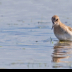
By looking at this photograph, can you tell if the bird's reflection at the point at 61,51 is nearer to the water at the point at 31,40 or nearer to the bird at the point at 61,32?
the water at the point at 31,40

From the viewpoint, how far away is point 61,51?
421 inches

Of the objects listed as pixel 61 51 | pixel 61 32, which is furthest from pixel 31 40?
pixel 61 51

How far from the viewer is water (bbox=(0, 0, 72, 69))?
362 inches

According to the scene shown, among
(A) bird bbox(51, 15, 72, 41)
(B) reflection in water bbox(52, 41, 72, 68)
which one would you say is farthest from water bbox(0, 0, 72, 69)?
(A) bird bbox(51, 15, 72, 41)

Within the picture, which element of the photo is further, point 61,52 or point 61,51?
point 61,51

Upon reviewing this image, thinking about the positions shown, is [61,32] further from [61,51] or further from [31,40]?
[61,51]

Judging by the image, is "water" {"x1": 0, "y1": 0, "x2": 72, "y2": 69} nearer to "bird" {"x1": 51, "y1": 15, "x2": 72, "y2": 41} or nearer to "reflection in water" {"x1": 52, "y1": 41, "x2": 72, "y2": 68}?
"reflection in water" {"x1": 52, "y1": 41, "x2": 72, "y2": 68}

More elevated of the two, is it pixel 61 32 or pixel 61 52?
pixel 61 32

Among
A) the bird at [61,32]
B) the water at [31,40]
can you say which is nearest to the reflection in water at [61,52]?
the water at [31,40]

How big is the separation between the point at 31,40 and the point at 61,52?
2.52 m

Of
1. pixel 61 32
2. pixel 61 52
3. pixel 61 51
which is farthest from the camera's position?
pixel 61 32

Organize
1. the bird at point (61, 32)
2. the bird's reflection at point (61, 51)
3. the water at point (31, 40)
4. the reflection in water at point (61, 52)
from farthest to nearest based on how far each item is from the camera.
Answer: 1. the bird at point (61, 32)
2. the bird's reflection at point (61, 51)
3. the reflection in water at point (61, 52)
4. the water at point (31, 40)

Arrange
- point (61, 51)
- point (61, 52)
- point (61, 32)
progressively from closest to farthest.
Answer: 1. point (61, 52)
2. point (61, 51)
3. point (61, 32)

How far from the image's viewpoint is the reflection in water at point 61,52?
9453 millimetres
